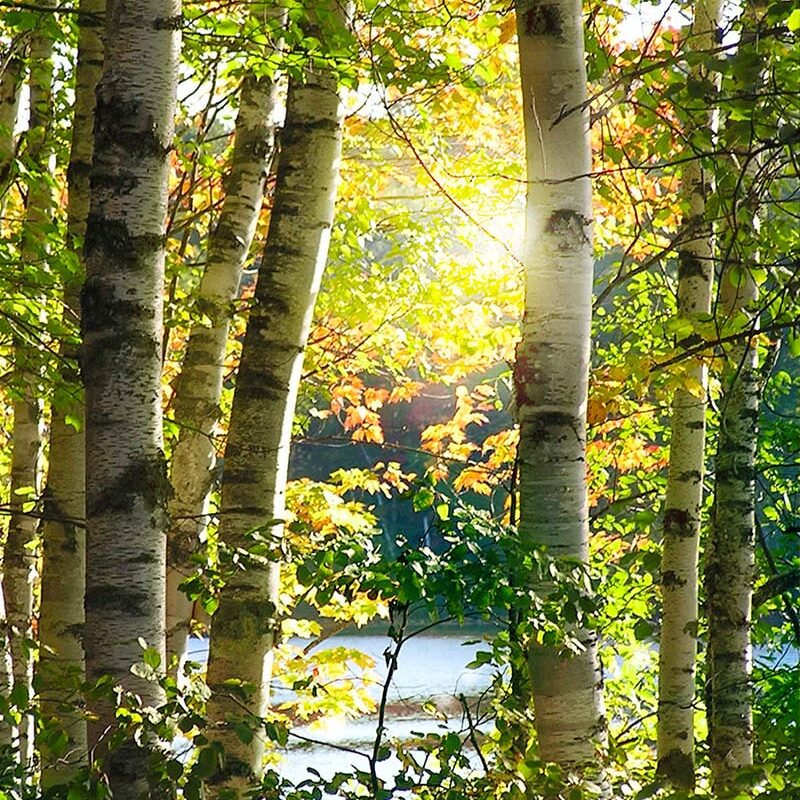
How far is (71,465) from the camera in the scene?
4133mm

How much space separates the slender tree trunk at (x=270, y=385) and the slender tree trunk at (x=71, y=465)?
0.61 meters

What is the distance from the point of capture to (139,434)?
7.50ft

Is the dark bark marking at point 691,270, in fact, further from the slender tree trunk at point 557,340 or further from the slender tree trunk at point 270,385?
the slender tree trunk at point 557,340

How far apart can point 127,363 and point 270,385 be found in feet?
4.67

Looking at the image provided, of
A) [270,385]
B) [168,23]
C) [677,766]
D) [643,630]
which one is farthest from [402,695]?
[168,23]

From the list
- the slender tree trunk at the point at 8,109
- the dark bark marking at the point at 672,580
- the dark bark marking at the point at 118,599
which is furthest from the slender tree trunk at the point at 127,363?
the dark bark marking at the point at 672,580

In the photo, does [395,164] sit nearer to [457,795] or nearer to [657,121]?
[657,121]

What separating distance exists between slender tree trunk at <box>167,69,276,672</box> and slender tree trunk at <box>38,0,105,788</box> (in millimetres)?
445

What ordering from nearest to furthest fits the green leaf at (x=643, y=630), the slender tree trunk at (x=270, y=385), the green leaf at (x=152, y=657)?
the green leaf at (x=152, y=657)
the green leaf at (x=643, y=630)
the slender tree trunk at (x=270, y=385)

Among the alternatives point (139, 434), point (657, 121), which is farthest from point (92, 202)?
point (657, 121)

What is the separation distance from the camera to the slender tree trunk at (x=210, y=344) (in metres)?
4.64

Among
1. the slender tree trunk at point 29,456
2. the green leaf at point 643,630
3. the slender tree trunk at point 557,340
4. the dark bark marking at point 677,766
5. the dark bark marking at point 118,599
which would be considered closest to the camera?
the dark bark marking at point 118,599

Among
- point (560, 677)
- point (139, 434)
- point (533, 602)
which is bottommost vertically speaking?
point (560, 677)

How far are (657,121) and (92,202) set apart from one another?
5.95 feet
